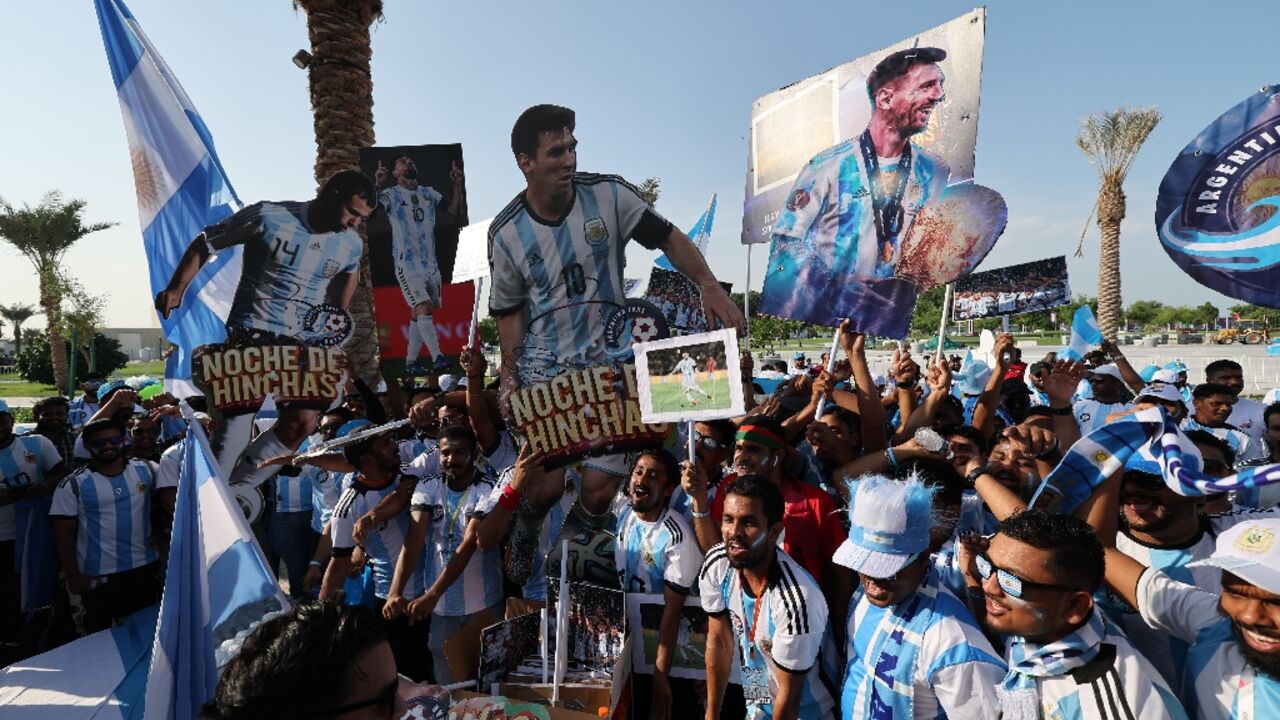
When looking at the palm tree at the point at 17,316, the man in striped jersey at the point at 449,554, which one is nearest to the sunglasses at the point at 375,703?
the man in striped jersey at the point at 449,554

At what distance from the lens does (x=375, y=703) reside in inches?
57.1

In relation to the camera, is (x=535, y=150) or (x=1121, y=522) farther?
(x=535, y=150)

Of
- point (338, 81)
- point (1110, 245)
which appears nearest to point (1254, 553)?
point (338, 81)

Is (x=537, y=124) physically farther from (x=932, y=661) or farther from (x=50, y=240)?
(x=50, y=240)

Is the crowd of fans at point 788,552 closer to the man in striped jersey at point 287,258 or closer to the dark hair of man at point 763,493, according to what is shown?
the dark hair of man at point 763,493

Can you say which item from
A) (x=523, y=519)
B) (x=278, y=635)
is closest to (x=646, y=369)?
(x=523, y=519)

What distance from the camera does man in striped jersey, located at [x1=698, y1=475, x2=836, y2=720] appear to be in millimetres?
2508

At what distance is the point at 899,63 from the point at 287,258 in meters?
4.99

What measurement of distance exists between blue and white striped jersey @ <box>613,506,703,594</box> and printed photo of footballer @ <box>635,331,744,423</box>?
0.55 m

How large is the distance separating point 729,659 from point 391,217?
468 cm

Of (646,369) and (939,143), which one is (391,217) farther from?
(939,143)

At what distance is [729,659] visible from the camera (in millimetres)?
3029

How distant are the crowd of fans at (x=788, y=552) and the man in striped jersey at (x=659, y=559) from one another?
0.04 feet

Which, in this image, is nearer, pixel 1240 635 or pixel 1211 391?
pixel 1240 635
